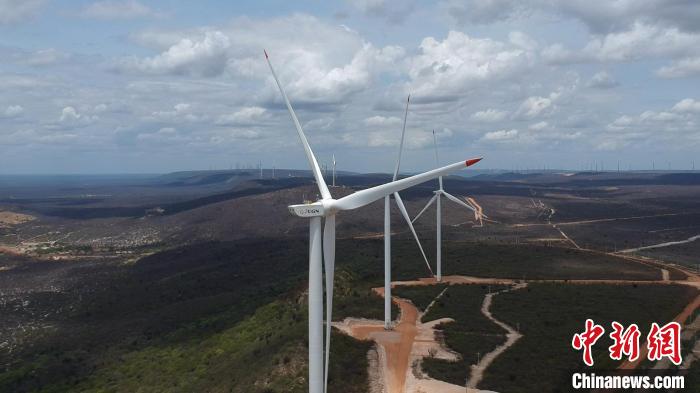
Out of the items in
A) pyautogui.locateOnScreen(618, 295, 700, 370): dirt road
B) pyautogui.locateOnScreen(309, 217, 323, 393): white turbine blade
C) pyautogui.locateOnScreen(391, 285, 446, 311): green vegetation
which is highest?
pyautogui.locateOnScreen(309, 217, 323, 393): white turbine blade

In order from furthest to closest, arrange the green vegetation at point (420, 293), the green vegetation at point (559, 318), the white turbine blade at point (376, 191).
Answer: the green vegetation at point (420, 293) < the green vegetation at point (559, 318) < the white turbine blade at point (376, 191)

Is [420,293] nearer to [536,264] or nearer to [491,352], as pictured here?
[491,352]

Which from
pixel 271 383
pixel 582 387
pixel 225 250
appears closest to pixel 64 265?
pixel 225 250

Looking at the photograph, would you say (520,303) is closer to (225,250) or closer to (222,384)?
(222,384)

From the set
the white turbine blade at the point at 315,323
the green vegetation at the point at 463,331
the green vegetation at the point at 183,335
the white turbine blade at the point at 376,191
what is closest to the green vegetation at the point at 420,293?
the green vegetation at the point at 463,331

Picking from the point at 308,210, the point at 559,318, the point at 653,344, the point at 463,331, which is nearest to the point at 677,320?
the point at 559,318

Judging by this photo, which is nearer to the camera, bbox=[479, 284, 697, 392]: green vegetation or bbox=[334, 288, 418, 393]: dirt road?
bbox=[334, 288, 418, 393]: dirt road

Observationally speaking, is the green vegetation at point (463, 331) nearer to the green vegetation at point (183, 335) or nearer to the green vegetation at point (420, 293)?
the green vegetation at point (420, 293)

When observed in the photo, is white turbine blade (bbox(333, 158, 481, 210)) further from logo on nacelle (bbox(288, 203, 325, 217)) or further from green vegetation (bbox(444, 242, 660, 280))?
green vegetation (bbox(444, 242, 660, 280))

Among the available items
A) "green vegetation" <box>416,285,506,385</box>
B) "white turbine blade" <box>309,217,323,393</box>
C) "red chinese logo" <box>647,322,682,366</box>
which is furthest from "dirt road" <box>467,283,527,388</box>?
"white turbine blade" <box>309,217,323,393</box>
